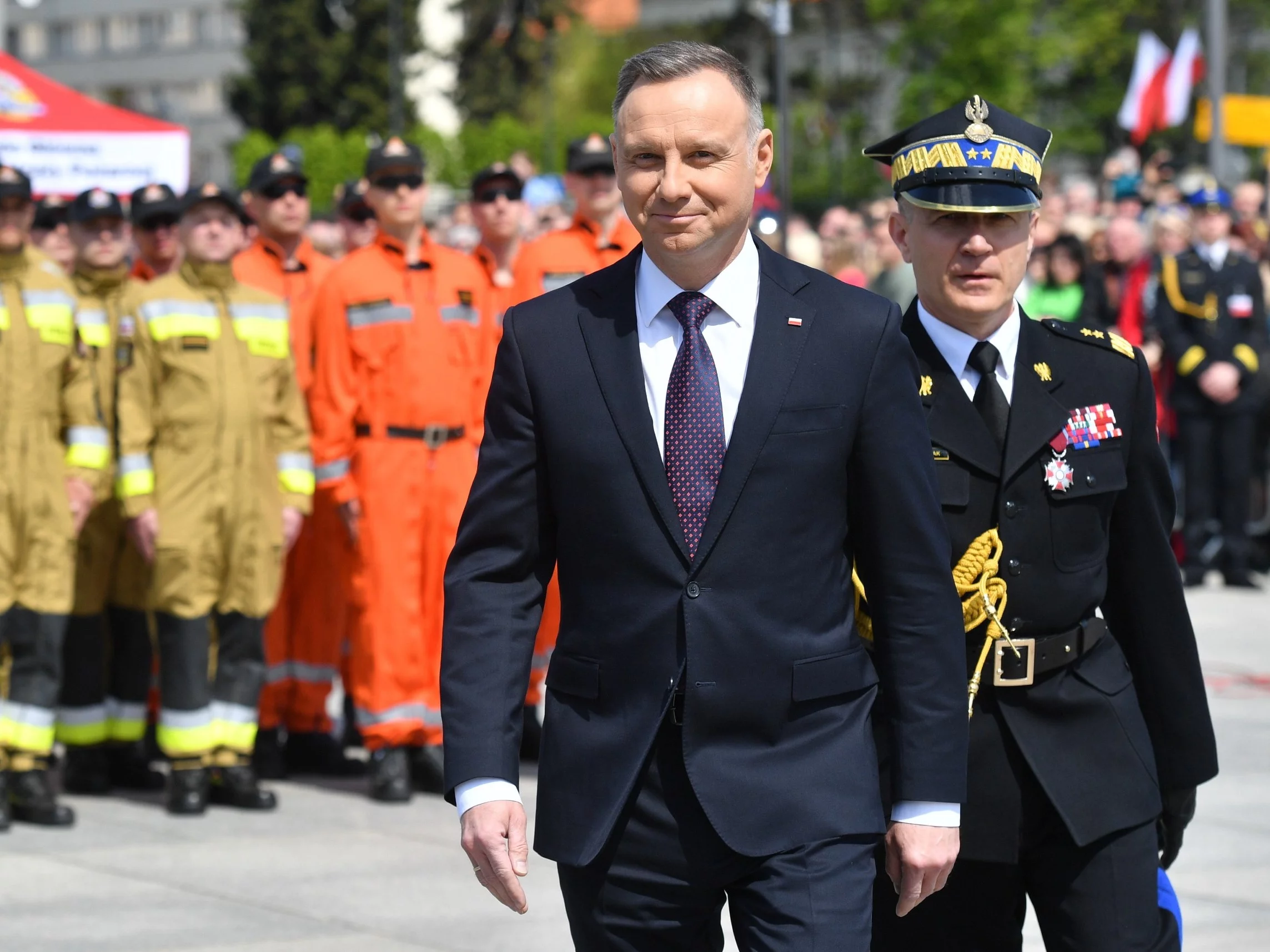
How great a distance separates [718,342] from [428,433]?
510 cm

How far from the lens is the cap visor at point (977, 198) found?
4039mm

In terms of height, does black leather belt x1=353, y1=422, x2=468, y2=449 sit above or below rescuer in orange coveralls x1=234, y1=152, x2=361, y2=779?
above

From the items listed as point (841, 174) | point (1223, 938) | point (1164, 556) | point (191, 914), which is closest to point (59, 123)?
point (191, 914)

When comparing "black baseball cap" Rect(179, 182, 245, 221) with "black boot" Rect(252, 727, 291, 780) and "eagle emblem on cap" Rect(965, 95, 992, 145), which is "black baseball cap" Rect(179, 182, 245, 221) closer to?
"black boot" Rect(252, 727, 291, 780)

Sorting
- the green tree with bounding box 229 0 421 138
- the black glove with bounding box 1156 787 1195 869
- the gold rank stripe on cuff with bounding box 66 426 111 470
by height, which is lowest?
the black glove with bounding box 1156 787 1195 869

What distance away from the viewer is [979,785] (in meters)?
3.98

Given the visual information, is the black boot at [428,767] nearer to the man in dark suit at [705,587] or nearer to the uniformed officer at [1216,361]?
the man in dark suit at [705,587]

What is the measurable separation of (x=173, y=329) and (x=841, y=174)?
5493cm

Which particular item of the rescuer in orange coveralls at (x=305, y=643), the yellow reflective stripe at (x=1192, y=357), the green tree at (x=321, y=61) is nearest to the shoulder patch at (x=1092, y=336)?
the rescuer in orange coveralls at (x=305, y=643)

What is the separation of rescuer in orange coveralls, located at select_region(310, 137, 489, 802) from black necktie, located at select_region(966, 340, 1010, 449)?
14.7 feet

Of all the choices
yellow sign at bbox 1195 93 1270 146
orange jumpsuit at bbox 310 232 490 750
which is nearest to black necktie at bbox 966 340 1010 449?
orange jumpsuit at bbox 310 232 490 750

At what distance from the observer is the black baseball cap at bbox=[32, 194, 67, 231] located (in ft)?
32.1

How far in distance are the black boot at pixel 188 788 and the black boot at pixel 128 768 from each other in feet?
2.04

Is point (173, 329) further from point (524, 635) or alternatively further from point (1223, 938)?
point (524, 635)
